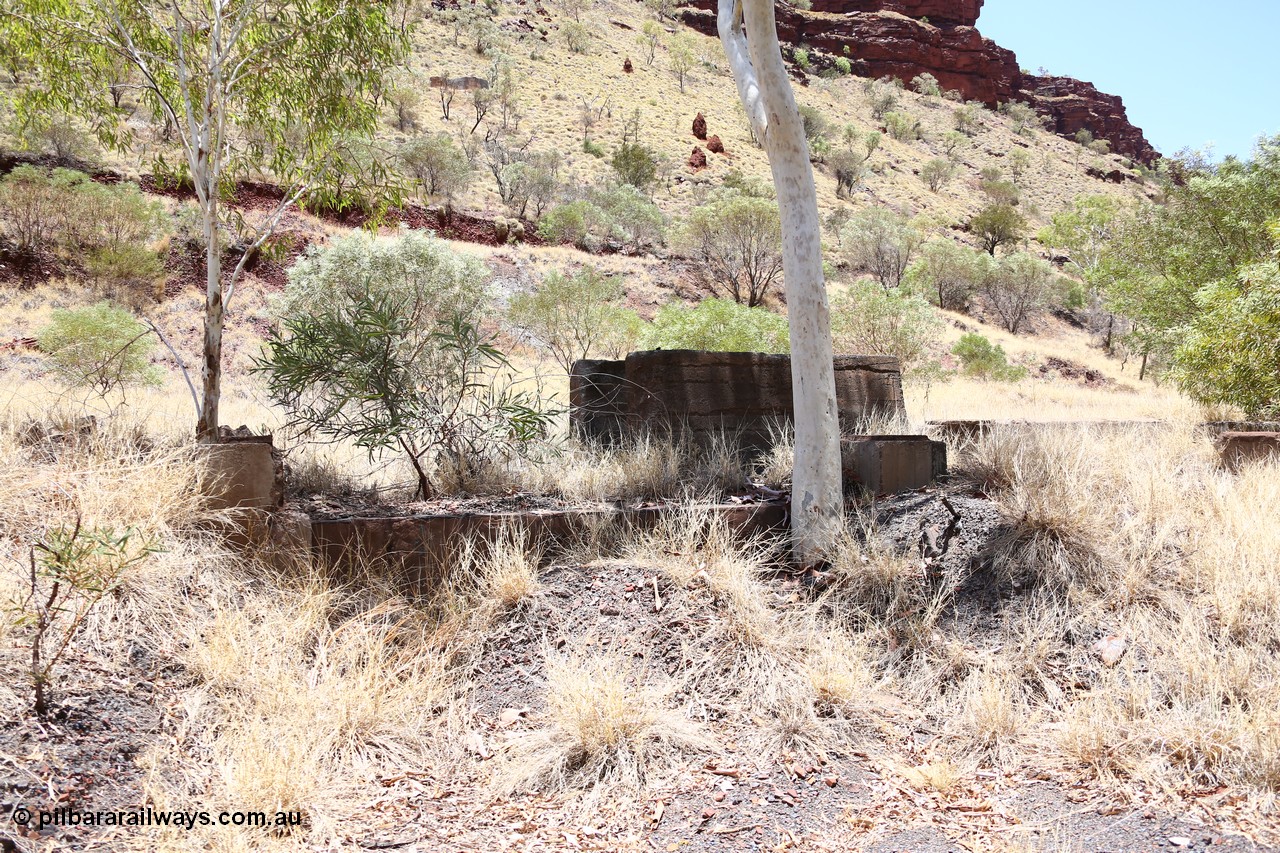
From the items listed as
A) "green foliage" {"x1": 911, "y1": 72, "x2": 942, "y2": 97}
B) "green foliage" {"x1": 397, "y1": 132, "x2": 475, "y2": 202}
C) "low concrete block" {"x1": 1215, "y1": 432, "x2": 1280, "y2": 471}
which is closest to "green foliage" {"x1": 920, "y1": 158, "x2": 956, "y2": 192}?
"green foliage" {"x1": 911, "y1": 72, "x2": 942, "y2": 97}

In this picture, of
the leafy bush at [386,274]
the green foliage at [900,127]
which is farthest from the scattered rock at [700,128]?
the leafy bush at [386,274]

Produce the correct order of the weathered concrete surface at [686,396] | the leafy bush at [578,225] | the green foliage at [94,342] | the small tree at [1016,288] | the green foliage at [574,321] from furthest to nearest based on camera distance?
the small tree at [1016,288]
the leafy bush at [578,225]
the green foliage at [574,321]
the green foliage at [94,342]
the weathered concrete surface at [686,396]

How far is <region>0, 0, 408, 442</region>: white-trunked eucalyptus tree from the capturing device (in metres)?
5.69

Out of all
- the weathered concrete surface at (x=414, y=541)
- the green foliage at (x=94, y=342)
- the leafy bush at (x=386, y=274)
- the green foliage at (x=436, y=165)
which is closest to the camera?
the weathered concrete surface at (x=414, y=541)

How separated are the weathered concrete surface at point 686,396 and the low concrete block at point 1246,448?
3.27 metres

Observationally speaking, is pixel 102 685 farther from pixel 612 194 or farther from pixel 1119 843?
pixel 612 194

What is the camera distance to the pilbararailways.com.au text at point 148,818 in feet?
8.27

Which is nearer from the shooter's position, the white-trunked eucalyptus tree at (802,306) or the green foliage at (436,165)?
the white-trunked eucalyptus tree at (802,306)

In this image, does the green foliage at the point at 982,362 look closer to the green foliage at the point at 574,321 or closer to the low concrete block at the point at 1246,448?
the green foliage at the point at 574,321

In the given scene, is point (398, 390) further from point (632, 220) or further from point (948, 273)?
point (948, 273)

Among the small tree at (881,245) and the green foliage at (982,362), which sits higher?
the small tree at (881,245)

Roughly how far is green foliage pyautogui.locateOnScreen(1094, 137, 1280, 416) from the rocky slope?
225ft

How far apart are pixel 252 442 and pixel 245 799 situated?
2.38 m

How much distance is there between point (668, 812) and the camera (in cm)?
317
